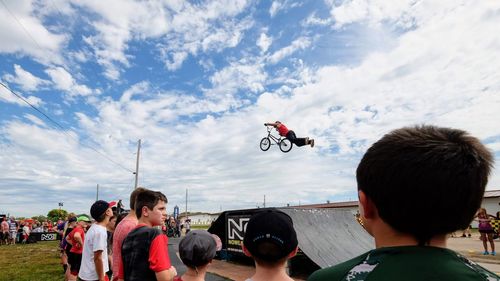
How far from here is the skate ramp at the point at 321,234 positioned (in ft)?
25.3

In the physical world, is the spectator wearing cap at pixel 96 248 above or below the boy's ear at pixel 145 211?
below

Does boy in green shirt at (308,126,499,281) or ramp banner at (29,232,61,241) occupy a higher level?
boy in green shirt at (308,126,499,281)

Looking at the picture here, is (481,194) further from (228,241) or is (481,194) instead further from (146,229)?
(228,241)

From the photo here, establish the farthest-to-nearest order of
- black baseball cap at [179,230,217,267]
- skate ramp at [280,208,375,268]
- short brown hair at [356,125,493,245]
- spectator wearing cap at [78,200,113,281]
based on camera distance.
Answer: skate ramp at [280,208,375,268]
spectator wearing cap at [78,200,113,281]
black baseball cap at [179,230,217,267]
short brown hair at [356,125,493,245]

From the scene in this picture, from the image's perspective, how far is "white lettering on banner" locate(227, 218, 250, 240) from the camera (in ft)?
32.0

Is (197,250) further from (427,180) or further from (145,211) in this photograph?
(427,180)

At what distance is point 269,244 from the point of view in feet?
5.96

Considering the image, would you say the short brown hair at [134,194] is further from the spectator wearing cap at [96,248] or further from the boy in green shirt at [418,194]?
the boy in green shirt at [418,194]

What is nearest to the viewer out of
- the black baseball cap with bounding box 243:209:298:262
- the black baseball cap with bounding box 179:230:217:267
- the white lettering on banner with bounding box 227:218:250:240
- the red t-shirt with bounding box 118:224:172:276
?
the black baseball cap with bounding box 243:209:298:262

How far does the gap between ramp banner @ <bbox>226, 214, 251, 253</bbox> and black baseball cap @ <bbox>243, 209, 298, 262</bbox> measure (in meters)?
7.90

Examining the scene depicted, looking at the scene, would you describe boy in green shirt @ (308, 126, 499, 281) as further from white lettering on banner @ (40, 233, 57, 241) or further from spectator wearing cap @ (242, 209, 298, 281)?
white lettering on banner @ (40, 233, 57, 241)

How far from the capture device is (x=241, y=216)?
388 inches

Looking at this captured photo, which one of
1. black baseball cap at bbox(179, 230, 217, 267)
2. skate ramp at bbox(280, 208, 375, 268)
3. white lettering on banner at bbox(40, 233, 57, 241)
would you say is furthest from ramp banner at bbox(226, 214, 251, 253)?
white lettering on banner at bbox(40, 233, 57, 241)

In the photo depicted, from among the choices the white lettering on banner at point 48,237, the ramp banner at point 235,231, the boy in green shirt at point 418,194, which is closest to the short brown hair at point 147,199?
the boy in green shirt at point 418,194
